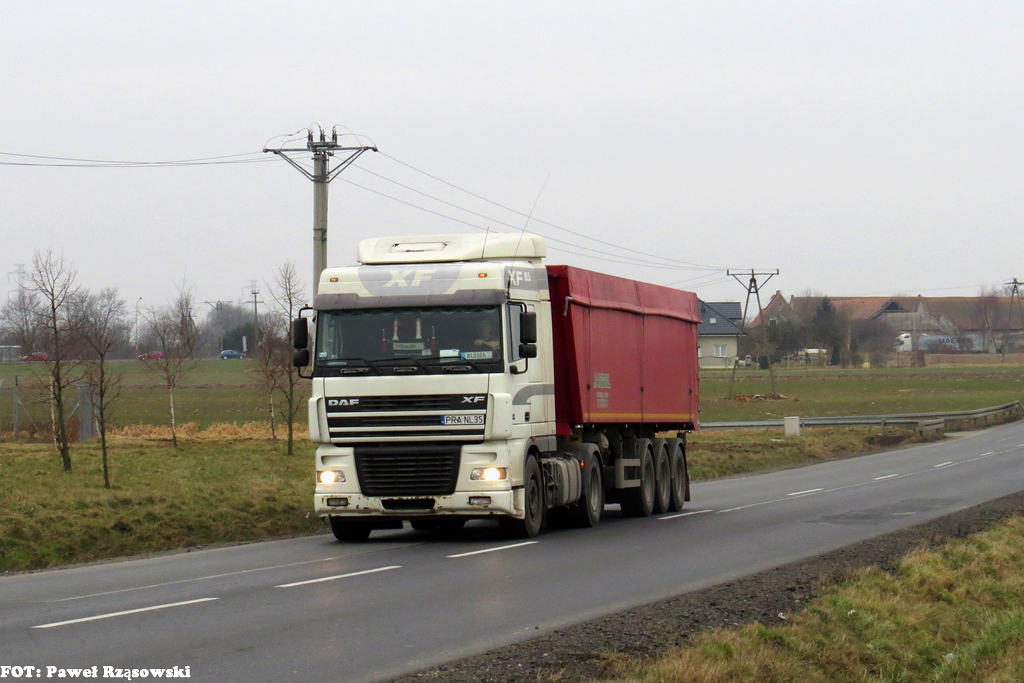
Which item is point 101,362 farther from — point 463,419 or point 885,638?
point 885,638

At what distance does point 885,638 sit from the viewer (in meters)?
9.55

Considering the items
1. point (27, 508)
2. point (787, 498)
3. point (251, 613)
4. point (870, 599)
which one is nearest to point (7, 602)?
point (251, 613)

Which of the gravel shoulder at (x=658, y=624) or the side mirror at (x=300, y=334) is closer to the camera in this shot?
the gravel shoulder at (x=658, y=624)

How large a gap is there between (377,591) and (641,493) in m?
9.68

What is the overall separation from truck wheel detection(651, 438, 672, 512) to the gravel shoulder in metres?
6.59

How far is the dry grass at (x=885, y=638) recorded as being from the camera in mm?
8078

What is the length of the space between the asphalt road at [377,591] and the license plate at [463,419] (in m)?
1.46

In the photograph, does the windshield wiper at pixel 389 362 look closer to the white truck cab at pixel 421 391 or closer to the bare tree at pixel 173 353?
the white truck cab at pixel 421 391

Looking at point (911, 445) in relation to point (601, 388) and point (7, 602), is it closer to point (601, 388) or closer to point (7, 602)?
point (601, 388)

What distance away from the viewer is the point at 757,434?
46.7 meters

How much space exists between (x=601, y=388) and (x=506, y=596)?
7.46 meters

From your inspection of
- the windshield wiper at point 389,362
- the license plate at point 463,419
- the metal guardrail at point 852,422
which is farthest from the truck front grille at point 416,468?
the metal guardrail at point 852,422

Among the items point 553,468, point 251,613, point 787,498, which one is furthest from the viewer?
point 787,498

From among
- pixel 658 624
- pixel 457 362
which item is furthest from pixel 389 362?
pixel 658 624
